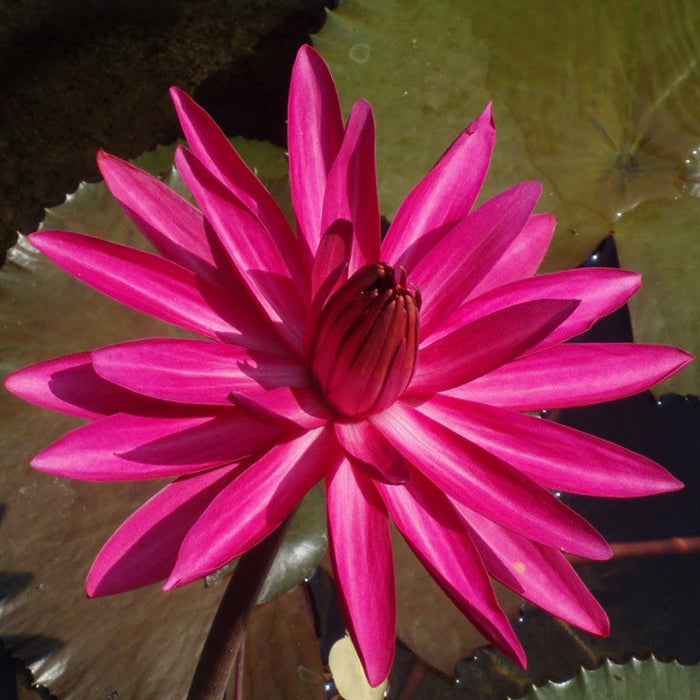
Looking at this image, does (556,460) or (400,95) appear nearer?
(556,460)

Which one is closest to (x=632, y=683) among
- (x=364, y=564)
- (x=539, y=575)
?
(x=539, y=575)

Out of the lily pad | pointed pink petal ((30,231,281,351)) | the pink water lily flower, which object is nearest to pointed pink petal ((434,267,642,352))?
the pink water lily flower

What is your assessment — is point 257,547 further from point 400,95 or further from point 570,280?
point 400,95

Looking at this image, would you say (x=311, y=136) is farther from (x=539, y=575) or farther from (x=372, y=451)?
(x=539, y=575)

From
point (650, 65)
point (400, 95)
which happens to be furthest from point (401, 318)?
point (650, 65)

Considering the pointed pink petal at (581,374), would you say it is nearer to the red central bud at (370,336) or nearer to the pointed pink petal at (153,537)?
the red central bud at (370,336)

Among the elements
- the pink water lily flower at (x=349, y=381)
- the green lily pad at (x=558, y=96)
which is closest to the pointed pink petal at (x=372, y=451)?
→ the pink water lily flower at (x=349, y=381)

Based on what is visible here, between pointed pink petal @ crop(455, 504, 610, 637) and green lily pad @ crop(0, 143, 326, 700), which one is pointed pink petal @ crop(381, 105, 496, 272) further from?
green lily pad @ crop(0, 143, 326, 700)
